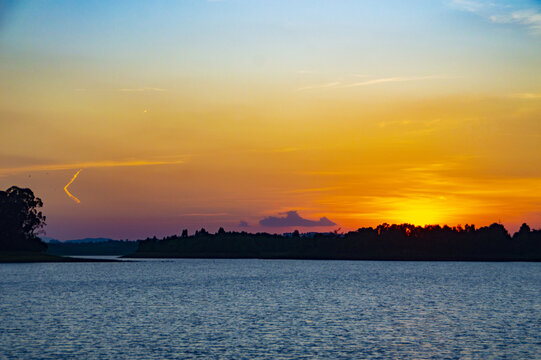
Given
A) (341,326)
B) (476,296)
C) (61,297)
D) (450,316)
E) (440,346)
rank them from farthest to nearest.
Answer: (476,296)
(61,297)
(450,316)
(341,326)
(440,346)

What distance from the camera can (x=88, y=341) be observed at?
5706 cm

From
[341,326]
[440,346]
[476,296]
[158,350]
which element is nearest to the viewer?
[158,350]

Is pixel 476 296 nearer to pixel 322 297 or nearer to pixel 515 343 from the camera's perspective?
pixel 322 297

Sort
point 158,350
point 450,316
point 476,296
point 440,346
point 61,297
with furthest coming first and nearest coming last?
point 476,296 < point 61,297 < point 450,316 < point 440,346 < point 158,350

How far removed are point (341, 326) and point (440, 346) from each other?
1544cm

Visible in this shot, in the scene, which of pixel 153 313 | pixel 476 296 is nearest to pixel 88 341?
pixel 153 313

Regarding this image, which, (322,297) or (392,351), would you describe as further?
(322,297)

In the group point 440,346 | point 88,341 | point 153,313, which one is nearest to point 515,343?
point 440,346

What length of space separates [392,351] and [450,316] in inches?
1273

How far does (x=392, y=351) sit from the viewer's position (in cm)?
5347

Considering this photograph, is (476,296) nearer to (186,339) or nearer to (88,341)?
(186,339)

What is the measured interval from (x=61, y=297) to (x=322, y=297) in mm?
45014

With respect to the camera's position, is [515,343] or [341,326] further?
[341,326]

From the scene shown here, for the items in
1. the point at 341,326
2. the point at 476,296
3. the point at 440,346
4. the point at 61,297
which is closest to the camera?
the point at 440,346
